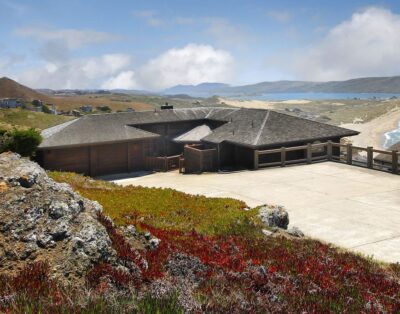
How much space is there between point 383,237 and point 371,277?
21.2ft

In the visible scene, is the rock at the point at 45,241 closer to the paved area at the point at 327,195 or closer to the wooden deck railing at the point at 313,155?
Answer: the paved area at the point at 327,195

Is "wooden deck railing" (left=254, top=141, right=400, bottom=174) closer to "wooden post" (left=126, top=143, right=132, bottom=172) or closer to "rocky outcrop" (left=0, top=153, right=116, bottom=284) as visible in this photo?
"wooden post" (left=126, top=143, right=132, bottom=172)

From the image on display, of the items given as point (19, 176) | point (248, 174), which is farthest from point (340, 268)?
point (248, 174)

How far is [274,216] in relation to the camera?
13.6 meters

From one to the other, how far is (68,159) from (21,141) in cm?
418

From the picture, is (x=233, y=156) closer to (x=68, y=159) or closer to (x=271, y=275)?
(x=68, y=159)

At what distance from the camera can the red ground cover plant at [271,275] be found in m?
5.38

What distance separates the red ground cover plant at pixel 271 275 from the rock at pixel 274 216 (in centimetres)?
276

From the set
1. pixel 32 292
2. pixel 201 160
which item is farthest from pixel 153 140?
pixel 32 292

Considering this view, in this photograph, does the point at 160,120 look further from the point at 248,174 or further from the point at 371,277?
the point at 371,277

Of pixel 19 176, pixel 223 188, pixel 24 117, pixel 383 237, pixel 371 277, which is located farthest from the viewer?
pixel 24 117

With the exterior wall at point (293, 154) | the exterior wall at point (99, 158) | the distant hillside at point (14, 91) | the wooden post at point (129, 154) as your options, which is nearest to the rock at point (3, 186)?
the exterior wall at point (99, 158)

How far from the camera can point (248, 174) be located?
1065 inches

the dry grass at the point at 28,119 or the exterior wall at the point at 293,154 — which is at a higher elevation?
the dry grass at the point at 28,119
